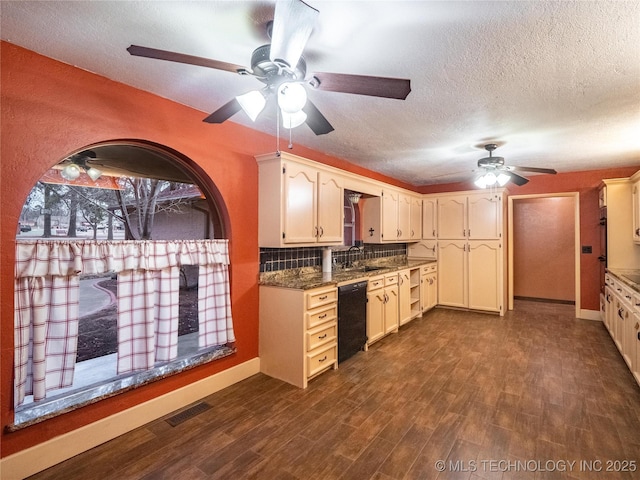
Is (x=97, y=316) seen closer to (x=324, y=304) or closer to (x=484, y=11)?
(x=324, y=304)

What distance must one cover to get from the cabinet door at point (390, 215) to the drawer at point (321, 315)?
5.83 ft

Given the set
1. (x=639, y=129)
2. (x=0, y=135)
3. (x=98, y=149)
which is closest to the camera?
(x=0, y=135)

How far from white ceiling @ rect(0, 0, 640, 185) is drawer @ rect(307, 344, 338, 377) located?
2134 mm

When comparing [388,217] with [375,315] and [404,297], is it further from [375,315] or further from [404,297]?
[375,315]

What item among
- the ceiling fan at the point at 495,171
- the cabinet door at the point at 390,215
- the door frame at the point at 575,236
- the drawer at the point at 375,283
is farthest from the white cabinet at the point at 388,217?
the door frame at the point at 575,236

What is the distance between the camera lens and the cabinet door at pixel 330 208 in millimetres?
3314

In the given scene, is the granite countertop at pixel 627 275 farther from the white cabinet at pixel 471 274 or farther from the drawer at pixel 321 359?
the drawer at pixel 321 359

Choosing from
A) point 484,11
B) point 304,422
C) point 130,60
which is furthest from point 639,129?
point 130,60

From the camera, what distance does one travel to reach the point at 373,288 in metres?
3.67

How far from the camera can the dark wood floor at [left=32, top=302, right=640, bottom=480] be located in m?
1.79

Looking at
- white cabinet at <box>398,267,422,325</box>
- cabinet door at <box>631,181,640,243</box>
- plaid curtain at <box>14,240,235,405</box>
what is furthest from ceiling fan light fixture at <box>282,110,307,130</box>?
cabinet door at <box>631,181,640,243</box>

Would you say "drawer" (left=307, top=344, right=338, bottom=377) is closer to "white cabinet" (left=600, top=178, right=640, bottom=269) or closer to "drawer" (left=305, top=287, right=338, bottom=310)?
"drawer" (left=305, top=287, right=338, bottom=310)

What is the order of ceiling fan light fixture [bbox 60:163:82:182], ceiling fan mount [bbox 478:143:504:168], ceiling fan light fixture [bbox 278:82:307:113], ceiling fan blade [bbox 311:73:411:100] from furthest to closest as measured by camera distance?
ceiling fan mount [bbox 478:143:504:168] < ceiling fan light fixture [bbox 60:163:82:182] < ceiling fan light fixture [bbox 278:82:307:113] < ceiling fan blade [bbox 311:73:411:100]

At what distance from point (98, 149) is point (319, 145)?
84.2 inches
